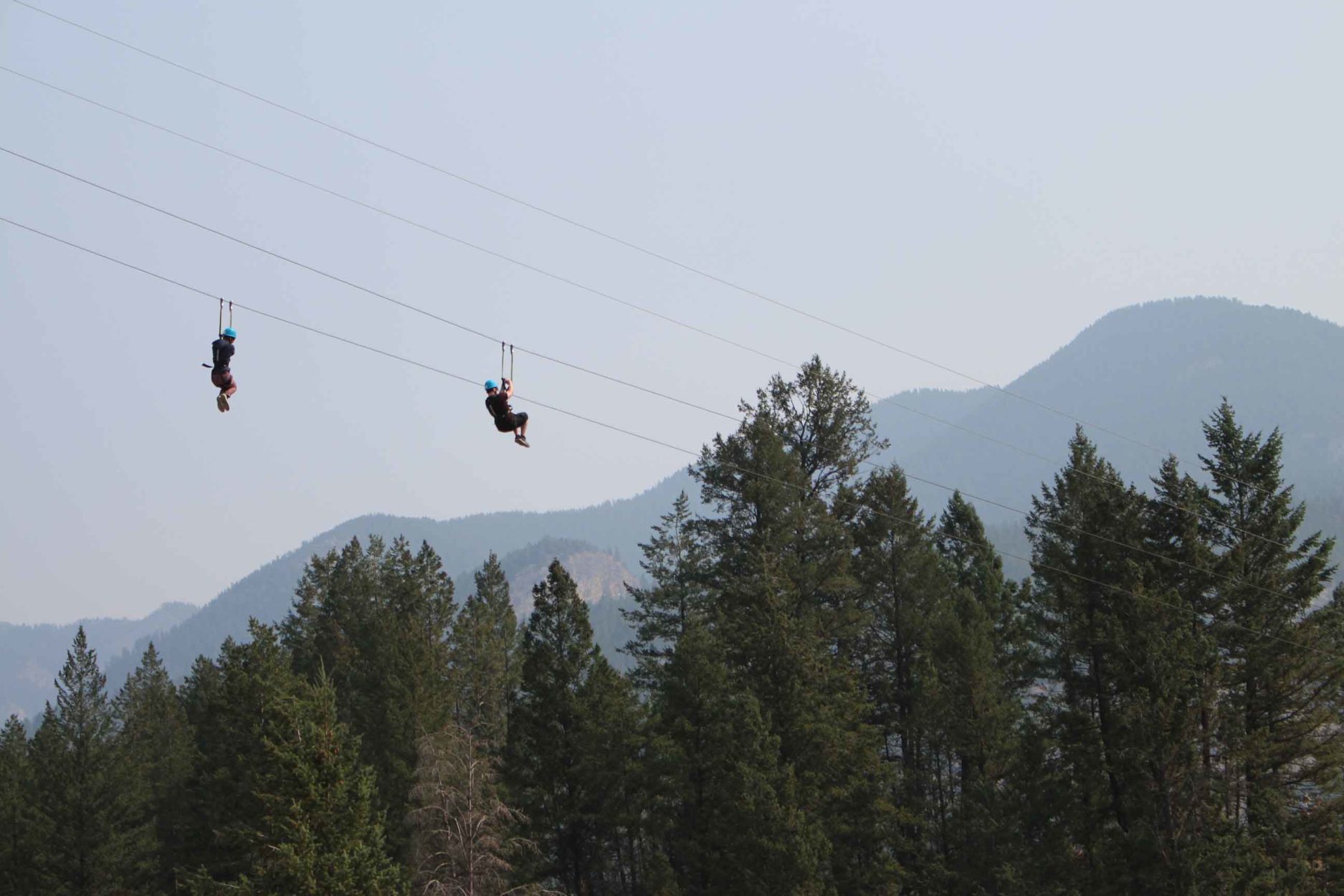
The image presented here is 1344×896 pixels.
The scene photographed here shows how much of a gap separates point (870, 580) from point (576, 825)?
15.6 meters

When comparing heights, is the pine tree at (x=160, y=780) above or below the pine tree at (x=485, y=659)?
below

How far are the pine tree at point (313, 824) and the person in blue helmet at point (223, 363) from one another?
56.3 feet

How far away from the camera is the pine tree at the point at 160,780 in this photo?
62.1m

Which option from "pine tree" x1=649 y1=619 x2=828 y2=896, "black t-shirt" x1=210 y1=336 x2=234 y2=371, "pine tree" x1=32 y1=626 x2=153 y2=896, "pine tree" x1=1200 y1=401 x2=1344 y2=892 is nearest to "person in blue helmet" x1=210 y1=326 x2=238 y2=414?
"black t-shirt" x1=210 y1=336 x2=234 y2=371

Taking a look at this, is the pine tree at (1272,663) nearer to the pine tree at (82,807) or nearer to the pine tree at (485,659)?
the pine tree at (485,659)

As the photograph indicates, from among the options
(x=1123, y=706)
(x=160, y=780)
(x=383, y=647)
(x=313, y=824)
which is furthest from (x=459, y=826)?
(x=160, y=780)

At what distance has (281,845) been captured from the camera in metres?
35.3

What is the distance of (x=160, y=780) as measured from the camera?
7088 cm

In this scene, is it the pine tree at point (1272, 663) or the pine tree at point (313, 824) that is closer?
the pine tree at point (313, 824)

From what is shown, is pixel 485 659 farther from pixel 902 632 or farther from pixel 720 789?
pixel 720 789

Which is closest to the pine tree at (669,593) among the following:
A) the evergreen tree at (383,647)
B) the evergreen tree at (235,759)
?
the evergreen tree at (383,647)

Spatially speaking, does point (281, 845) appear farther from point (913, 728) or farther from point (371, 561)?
point (371, 561)

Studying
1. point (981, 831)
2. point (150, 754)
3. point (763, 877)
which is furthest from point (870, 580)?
point (150, 754)

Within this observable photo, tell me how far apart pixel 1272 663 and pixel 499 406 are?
2881cm
